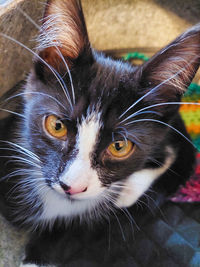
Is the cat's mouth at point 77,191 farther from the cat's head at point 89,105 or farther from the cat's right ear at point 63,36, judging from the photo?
A: the cat's right ear at point 63,36

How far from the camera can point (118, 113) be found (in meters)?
0.89

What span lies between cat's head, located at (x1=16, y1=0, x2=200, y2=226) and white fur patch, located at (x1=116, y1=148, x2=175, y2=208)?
17cm

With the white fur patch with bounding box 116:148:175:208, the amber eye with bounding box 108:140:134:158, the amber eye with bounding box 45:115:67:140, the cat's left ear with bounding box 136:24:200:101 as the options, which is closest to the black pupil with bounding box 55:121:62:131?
the amber eye with bounding box 45:115:67:140

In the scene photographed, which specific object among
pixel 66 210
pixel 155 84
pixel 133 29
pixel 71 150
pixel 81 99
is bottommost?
pixel 66 210

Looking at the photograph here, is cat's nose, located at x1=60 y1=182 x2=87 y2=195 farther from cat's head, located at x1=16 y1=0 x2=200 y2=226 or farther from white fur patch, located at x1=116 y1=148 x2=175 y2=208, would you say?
white fur patch, located at x1=116 y1=148 x2=175 y2=208

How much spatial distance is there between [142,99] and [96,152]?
0.74 ft

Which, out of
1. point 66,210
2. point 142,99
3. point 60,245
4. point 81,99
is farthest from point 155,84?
point 60,245

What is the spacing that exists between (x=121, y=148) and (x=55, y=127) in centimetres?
21

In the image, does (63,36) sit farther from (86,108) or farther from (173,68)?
(173,68)

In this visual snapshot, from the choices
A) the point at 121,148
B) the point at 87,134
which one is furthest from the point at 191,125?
the point at 87,134

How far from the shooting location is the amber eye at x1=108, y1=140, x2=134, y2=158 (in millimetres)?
889

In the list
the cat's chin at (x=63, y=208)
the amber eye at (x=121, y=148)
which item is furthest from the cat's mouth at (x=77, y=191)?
the cat's chin at (x=63, y=208)

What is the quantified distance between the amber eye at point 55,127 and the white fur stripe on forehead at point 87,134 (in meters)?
0.06

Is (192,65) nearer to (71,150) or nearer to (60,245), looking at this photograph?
(71,150)
